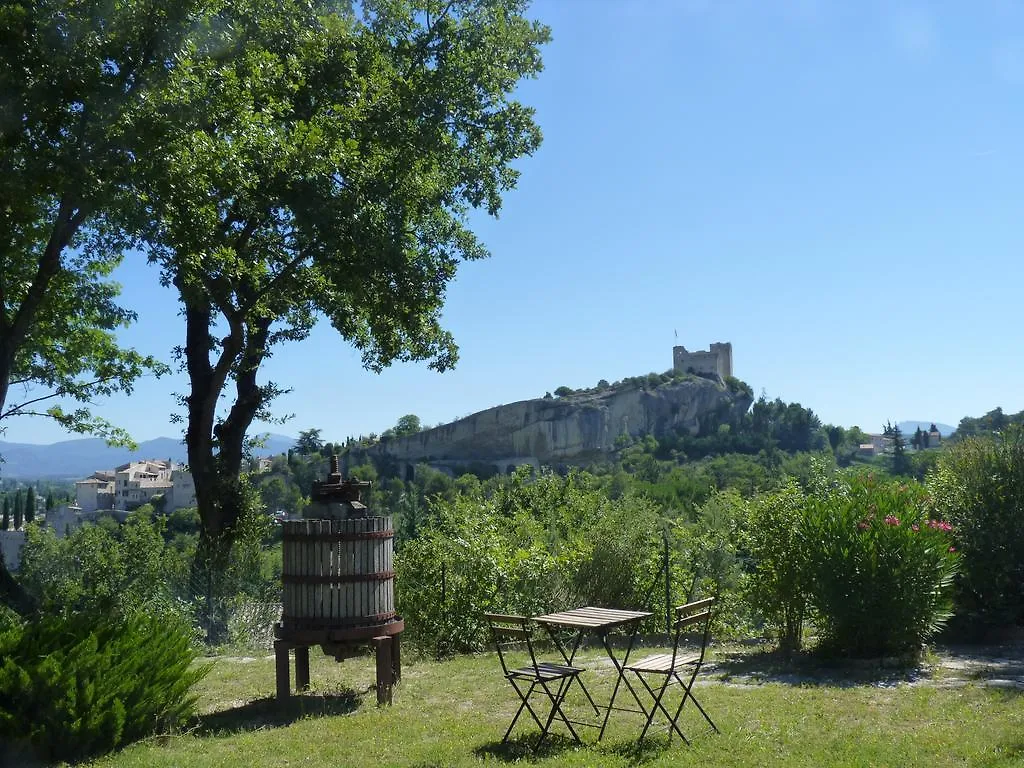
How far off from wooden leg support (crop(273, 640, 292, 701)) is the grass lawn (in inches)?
6.4

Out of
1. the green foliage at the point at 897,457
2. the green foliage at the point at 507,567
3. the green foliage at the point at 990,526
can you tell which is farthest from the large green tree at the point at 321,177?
the green foliage at the point at 897,457

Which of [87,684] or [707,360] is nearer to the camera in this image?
[87,684]

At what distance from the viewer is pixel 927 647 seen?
8.68m

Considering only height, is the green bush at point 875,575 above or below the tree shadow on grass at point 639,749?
above

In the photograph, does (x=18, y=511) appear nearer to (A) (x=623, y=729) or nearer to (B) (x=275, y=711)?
(B) (x=275, y=711)

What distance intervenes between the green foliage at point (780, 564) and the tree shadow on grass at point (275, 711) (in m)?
4.28

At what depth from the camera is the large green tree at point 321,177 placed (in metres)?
9.09

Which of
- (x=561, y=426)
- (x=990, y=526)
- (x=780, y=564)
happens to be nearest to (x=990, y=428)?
(x=990, y=526)

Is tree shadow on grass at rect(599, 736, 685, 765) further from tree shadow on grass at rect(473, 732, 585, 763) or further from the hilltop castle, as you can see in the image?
the hilltop castle

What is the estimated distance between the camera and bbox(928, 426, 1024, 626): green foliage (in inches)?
370

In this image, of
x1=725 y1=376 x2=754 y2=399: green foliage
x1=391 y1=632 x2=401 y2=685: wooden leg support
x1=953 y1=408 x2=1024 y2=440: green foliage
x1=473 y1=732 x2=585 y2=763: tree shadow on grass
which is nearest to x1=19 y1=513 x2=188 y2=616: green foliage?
x1=391 y1=632 x2=401 y2=685: wooden leg support

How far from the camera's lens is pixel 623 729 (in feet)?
20.3

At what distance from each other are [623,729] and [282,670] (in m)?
2.96

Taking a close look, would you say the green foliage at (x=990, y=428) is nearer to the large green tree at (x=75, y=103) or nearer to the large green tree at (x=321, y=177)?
the large green tree at (x=321, y=177)
